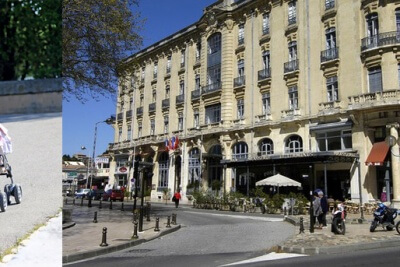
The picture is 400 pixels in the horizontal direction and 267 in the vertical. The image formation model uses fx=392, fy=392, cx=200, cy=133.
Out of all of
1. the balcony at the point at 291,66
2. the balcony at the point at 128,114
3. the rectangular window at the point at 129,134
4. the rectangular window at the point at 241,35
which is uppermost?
the rectangular window at the point at 241,35

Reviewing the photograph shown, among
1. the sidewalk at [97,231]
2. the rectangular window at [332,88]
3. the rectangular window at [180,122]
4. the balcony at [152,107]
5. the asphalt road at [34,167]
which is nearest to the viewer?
the asphalt road at [34,167]

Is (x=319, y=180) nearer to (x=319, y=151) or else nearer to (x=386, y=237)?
(x=319, y=151)

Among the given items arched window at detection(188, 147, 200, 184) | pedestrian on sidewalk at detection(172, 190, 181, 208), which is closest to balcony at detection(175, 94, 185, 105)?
arched window at detection(188, 147, 200, 184)

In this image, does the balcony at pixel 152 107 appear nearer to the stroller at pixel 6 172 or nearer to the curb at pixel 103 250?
the curb at pixel 103 250

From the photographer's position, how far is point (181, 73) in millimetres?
5938

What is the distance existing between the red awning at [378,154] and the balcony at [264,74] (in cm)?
235

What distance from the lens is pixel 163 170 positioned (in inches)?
229

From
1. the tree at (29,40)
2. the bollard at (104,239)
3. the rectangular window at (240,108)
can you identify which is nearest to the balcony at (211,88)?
the rectangular window at (240,108)

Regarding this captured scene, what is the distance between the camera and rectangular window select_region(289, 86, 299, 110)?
6.24m

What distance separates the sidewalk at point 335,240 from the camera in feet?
13.4

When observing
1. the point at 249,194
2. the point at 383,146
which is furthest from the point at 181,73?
the point at 383,146

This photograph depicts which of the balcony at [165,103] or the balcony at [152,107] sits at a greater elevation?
the balcony at [165,103]

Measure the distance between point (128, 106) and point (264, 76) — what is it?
292cm

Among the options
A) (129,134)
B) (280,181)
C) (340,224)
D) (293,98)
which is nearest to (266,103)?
(293,98)
